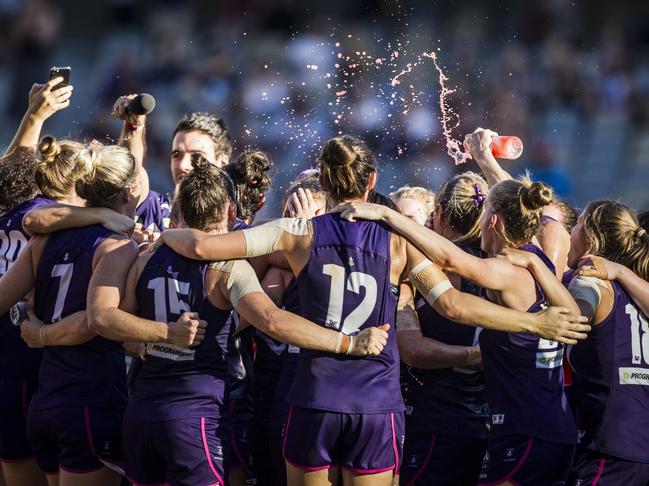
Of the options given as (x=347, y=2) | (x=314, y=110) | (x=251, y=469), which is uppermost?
(x=347, y=2)

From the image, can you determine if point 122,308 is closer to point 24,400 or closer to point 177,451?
point 177,451

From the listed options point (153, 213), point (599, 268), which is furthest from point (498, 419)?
point (153, 213)

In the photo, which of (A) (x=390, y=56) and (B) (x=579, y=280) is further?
(A) (x=390, y=56)

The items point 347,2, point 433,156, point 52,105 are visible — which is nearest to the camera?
point 52,105

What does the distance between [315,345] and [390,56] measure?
12231 mm

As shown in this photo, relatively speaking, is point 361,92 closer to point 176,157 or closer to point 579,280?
point 176,157

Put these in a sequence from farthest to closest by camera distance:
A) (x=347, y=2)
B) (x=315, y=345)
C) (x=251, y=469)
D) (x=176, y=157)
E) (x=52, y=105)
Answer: (x=347, y=2) < (x=176, y=157) < (x=52, y=105) < (x=251, y=469) < (x=315, y=345)

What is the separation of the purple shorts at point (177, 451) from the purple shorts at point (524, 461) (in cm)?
125

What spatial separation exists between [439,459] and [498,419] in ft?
1.63

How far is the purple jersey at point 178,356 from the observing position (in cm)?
419

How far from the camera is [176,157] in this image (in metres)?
6.34

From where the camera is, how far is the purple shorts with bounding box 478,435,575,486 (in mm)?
4387

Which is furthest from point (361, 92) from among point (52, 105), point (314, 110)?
point (52, 105)

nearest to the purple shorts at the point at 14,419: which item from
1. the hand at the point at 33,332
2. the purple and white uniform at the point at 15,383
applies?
the purple and white uniform at the point at 15,383
